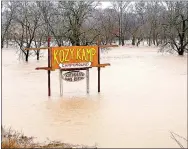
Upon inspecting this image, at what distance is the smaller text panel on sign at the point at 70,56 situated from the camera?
1024 cm

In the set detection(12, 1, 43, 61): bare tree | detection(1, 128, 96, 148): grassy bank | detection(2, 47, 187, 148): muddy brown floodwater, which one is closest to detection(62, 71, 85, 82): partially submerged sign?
detection(2, 47, 187, 148): muddy brown floodwater

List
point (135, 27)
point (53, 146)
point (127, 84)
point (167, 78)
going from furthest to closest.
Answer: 1. point (135, 27)
2. point (167, 78)
3. point (127, 84)
4. point (53, 146)

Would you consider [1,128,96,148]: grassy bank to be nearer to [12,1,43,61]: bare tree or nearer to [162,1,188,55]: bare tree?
[12,1,43,61]: bare tree

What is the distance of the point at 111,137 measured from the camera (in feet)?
21.6

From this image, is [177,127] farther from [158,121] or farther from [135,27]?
[135,27]

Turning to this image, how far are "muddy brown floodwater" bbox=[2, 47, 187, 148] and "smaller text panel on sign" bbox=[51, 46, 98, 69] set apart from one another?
37.5 inches

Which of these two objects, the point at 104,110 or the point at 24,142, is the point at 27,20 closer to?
the point at 104,110

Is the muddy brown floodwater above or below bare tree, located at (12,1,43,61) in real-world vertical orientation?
below

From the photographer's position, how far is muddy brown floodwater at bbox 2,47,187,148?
670cm

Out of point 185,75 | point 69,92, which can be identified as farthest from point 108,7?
point 69,92

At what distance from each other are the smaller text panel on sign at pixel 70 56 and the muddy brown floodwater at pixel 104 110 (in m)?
0.95

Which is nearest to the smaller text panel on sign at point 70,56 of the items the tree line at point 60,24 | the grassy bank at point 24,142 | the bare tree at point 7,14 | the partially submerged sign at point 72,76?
the partially submerged sign at point 72,76

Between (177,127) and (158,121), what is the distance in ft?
1.66

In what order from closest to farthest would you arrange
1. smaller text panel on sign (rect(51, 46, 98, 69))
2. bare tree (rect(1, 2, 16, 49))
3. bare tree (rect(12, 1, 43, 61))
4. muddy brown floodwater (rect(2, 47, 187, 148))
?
1. muddy brown floodwater (rect(2, 47, 187, 148))
2. smaller text panel on sign (rect(51, 46, 98, 69))
3. bare tree (rect(12, 1, 43, 61))
4. bare tree (rect(1, 2, 16, 49))
